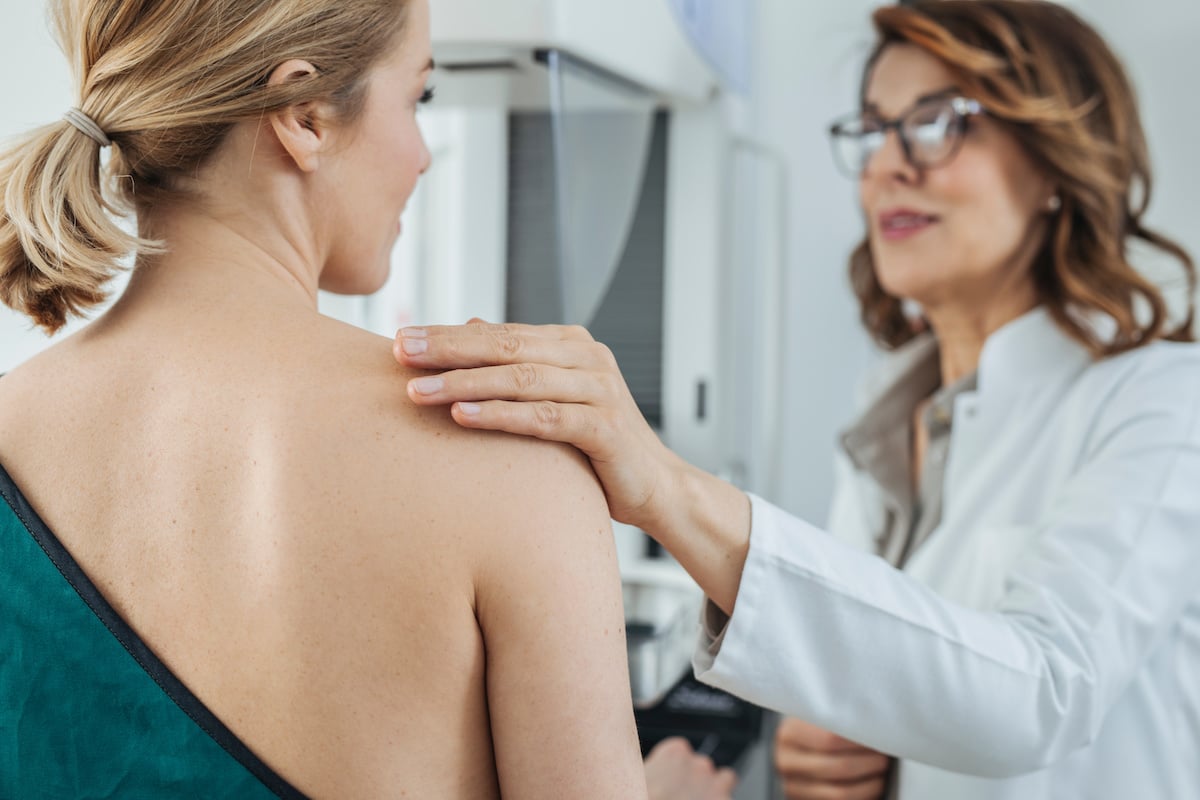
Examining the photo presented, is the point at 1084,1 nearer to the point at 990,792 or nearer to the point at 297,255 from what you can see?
the point at 990,792

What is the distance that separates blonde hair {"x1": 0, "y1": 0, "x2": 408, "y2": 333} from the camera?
72 centimetres

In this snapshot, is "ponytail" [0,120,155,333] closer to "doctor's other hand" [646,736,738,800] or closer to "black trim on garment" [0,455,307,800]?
"black trim on garment" [0,455,307,800]

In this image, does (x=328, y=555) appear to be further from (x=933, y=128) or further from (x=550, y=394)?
(x=933, y=128)

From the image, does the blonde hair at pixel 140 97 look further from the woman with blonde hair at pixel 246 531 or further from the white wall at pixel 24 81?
the white wall at pixel 24 81

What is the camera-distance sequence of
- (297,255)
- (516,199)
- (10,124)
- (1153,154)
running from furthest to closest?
(1153,154) → (516,199) → (10,124) → (297,255)

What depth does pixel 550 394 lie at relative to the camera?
2.55 feet

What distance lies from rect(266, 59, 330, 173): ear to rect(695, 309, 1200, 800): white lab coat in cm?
51

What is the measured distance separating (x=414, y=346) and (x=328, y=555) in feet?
0.49

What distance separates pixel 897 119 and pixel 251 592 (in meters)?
1.29

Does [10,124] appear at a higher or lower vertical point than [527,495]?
higher

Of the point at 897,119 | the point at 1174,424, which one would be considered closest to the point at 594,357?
the point at 1174,424

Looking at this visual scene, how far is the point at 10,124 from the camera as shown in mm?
954

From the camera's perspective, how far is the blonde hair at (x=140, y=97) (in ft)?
2.35

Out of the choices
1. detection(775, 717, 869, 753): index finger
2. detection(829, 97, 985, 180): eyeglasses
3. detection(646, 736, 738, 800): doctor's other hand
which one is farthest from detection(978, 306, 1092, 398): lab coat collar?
detection(646, 736, 738, 800): doctor's other hand
